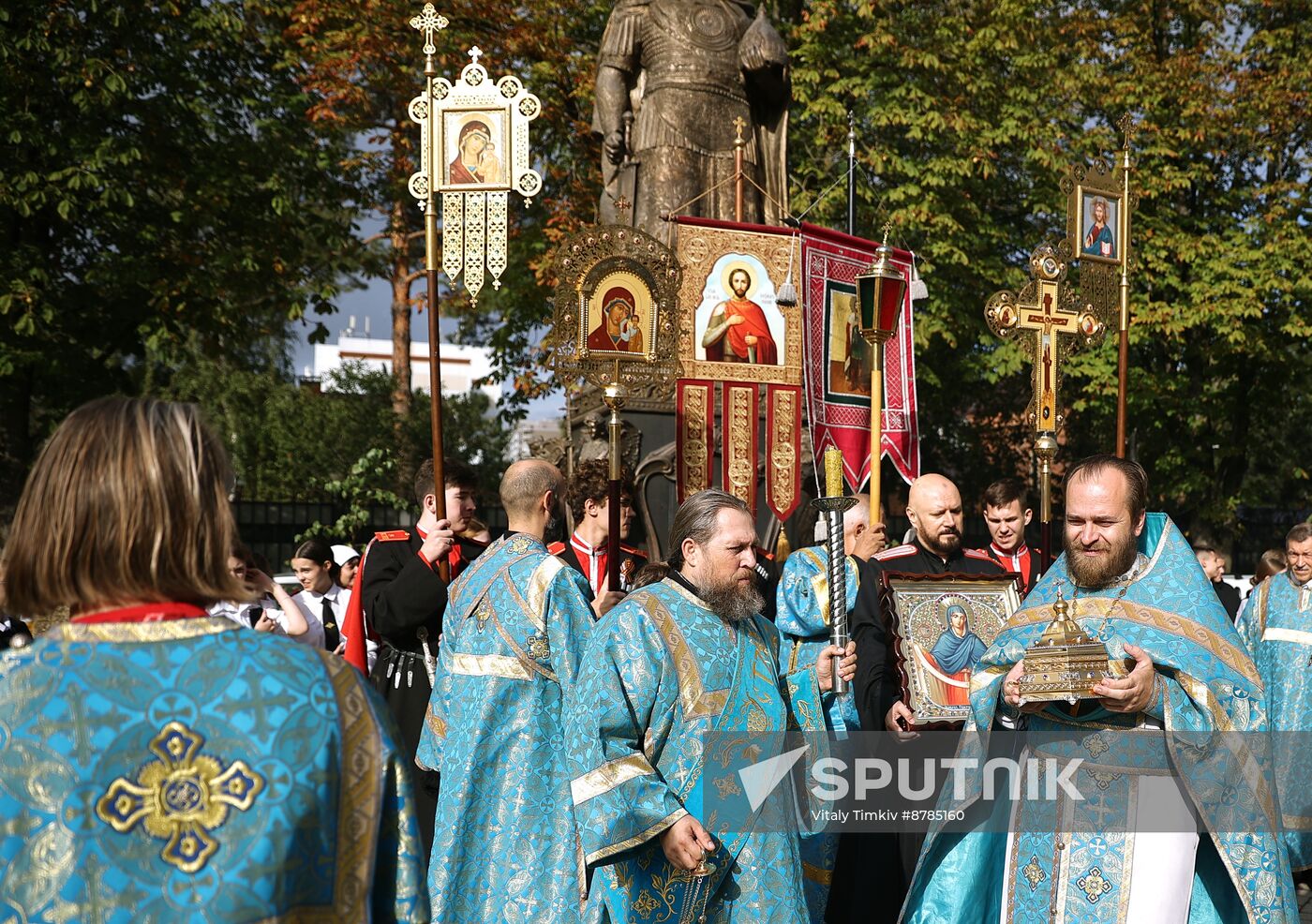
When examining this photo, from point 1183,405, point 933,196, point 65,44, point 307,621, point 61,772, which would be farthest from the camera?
point 1183,405

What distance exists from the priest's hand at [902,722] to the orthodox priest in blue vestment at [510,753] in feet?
3.83

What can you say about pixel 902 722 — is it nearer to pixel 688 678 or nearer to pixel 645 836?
pixel 688 678

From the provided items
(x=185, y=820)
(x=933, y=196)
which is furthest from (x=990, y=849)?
(x=933, y=196)

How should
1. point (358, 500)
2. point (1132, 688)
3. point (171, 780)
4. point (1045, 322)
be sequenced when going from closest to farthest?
point (171, 780) → point (1132, 688) → point (1045, 322) → point (358, 500)

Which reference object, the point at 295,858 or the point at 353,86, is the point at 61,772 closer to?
the point at 295,858

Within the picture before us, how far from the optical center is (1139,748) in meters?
4.18

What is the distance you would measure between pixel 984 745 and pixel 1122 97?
54.0 ft

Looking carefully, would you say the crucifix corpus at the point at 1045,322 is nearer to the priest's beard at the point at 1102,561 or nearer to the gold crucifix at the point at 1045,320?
the gold crucifix at the point at 1045,320

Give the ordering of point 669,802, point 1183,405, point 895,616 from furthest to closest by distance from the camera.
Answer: point 1183,405, point 895,616, point 669,802

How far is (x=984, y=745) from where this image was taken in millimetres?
4512

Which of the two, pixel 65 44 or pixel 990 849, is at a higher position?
pixel 65 44

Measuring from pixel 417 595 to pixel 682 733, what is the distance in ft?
6.52

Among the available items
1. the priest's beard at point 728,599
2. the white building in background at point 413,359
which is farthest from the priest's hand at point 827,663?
the white building in background at point 413,359

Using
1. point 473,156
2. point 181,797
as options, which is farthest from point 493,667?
point 181,797
